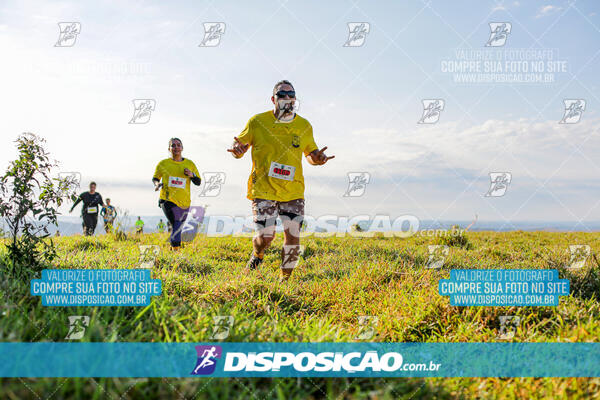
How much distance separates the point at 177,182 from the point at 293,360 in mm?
6754

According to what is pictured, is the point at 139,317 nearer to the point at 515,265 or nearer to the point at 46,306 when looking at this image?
the point at 46,306

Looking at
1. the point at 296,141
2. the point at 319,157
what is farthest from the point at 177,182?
the point at 319,157

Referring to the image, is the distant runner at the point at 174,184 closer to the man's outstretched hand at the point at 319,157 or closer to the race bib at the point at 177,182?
the race bib at the point at 177,182

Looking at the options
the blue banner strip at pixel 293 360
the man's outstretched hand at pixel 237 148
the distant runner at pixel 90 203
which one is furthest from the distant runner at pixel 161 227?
the blue banner strip at pixel 293 360

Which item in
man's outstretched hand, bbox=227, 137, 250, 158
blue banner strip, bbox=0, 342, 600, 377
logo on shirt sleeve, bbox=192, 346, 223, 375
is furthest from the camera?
man's outstretched hand, bbox=227, 137, 250, 158

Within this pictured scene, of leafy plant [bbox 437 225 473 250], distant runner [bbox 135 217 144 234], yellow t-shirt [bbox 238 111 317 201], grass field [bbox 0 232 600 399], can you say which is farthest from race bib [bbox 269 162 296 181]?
distant runner [bbox 135 217 144 234]

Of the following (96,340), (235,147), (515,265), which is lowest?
(96,340)

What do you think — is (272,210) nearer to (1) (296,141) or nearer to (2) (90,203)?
(1) (296,141)

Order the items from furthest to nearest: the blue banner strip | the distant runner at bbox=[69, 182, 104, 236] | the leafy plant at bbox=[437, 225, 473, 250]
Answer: the distant runner at bbox=[69, 182, 104, 236]
the leafy plant at bbox=[437, 225, 473, 250]
the blue banner strip

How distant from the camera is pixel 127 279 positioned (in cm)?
346

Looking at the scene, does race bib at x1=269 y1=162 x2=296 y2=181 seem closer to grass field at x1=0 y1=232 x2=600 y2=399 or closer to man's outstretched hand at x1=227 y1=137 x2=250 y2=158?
man's outstretched hand at x1=227 y1=137 x2=250 y2=158

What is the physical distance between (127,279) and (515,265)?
16.7ft

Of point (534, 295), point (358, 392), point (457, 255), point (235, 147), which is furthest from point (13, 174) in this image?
point (457, 255)

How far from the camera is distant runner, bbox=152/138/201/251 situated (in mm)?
8281
